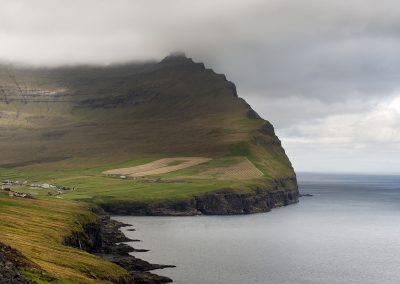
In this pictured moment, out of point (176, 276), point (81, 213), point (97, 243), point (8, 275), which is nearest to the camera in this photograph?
point (8, 275)

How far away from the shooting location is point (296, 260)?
155m

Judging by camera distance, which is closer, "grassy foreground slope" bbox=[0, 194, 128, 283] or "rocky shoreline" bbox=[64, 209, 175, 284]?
"grassy foreground slope" bbox=[0, 194, 128, 283]

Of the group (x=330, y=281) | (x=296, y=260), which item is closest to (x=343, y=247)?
(x=296, y=260)

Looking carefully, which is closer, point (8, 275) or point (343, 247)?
point (8, 275)

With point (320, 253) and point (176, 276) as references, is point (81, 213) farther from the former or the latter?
point (320, 253)

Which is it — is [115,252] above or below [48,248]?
below

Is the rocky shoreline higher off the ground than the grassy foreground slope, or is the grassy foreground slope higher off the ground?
the grassy foreground slope

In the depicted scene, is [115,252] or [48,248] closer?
[48,248]

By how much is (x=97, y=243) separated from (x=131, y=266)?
86.3ft

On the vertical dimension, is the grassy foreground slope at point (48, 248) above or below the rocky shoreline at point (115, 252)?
above

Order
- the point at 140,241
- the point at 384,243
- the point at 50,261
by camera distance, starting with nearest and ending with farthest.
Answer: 1. the point at 50,261
2. the point at 140,241
3. the point at 384,243

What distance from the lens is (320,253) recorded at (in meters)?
170

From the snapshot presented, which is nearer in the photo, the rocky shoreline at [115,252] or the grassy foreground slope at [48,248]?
the grassy foreground slope at [48,248]

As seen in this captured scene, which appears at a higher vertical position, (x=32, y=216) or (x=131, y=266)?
(x=32, y=216)
